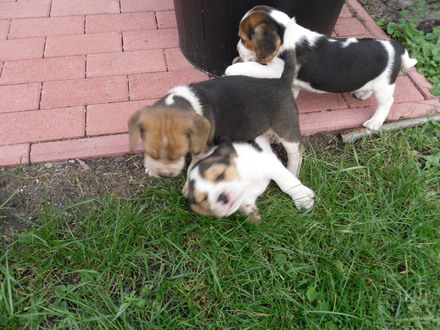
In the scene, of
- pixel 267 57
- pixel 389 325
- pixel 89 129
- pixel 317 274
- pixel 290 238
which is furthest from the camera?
pixel 89 129

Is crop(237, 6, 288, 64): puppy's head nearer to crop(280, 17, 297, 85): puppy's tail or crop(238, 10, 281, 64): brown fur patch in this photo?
crop(238, 10, 281, 64): brown fur patch

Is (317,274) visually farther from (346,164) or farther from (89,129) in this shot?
(89,129)

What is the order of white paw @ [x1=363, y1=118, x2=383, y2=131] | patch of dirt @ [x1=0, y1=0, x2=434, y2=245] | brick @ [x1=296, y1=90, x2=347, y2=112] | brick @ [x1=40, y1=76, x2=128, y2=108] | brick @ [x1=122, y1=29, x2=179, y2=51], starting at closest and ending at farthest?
1. patch of dirt @ [x1=0, y1=0, x2=434, y2=245]
2. white paw @ [x1=363, y1=118, x2=383, y2=131]
3. brick @ [x1=40, y1=76, x2=128, y2=108]
4. brick @ [x1=296, y1=90, x2=347, y2=112]
5. brick @ [x1=122, y1=29, x2=179, y2=51]

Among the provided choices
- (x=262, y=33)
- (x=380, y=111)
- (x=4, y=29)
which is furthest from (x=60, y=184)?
(x=380, y=111)

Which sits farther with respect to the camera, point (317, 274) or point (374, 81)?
point (374, 81)

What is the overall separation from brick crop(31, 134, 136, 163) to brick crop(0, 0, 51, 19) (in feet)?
7.20

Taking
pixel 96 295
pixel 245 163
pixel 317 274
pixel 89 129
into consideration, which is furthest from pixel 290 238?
pixel 89 129

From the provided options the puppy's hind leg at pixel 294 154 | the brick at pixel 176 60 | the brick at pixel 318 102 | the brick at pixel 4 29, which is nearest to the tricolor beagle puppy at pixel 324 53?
the brick at pixel 318 102

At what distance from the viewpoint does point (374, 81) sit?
3135mm

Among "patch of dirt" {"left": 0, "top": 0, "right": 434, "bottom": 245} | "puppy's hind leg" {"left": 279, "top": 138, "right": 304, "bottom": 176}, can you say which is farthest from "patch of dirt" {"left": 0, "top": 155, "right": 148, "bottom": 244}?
"puppy's hind leg" {"left": 279, "top": 138, "right": 304, "bottom": 176}

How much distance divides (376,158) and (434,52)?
1.84 metres

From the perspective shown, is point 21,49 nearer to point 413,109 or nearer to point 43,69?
point 43,69

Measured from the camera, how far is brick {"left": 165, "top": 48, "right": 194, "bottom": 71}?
385cm

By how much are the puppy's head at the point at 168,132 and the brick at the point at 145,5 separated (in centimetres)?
274
